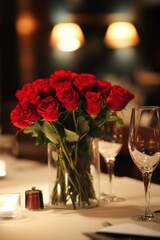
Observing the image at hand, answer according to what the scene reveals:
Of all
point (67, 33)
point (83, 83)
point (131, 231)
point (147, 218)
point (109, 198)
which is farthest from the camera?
point (67, 33)

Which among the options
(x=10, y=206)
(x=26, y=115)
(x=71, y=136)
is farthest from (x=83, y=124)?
(x=10, y=206)

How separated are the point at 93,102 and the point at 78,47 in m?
6.21

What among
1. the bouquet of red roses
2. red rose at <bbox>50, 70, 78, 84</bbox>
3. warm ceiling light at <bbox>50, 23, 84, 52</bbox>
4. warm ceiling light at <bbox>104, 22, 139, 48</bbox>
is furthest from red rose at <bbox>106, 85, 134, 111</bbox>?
warm ceiling light at <bbox>104, 22, 139, 48</bbox>

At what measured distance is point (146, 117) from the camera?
139 centimetres

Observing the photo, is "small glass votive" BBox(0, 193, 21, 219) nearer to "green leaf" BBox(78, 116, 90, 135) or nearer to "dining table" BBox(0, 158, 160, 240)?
"dining table" BBox(0, 158, 160, 240)

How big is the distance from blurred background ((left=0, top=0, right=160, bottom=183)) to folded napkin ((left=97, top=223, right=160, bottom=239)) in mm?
5287

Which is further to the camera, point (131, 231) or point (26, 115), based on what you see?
point (26, 115)

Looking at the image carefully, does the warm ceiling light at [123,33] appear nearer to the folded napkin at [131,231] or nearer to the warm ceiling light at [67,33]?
the warm ceiling light at [67,33]

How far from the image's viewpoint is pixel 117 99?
4.65 feet

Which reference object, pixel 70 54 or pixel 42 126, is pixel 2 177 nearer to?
pixel 42 126

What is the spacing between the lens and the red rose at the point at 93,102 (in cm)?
138

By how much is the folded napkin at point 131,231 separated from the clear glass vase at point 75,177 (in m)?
0.31

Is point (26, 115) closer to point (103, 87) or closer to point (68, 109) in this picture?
point (68, 109)

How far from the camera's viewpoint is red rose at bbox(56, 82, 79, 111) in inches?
53.7
